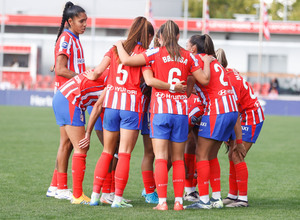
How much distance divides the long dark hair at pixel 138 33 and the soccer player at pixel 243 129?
1177 millimetres

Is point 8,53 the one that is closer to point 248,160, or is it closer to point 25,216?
point 248,160

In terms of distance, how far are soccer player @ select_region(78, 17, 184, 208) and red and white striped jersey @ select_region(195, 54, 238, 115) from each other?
0.79 meters

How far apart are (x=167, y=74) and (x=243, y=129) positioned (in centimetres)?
162

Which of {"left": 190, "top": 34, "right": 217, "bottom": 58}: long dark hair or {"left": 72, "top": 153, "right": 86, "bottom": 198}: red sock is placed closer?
{"left": 72, "top": 153, "right": 86, "bottom": 198}: red sock

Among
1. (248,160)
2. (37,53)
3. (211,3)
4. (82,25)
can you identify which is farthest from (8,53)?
(82,25)

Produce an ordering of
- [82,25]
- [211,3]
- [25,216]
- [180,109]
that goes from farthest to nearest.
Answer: [211,3]
[82,25]
[180,109]
[25,216]

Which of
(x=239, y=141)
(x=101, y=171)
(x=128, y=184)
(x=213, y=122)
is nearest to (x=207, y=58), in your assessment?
(x=213, y=122)

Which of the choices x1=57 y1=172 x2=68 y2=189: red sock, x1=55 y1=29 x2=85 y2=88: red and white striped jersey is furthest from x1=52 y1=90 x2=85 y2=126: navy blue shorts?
x1=57 y1=172 x2=68 y2=189: red sock

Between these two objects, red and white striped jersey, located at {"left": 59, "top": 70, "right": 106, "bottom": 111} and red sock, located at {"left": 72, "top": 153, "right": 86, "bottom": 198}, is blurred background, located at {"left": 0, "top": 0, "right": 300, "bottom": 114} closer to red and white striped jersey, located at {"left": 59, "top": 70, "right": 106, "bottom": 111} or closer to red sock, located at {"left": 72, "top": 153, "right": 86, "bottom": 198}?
red and white striped jersey, located at {"left": 59, "top": 70, "right": 106, "bottom": 111}

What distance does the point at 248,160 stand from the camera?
12.0 m

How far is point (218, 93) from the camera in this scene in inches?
255

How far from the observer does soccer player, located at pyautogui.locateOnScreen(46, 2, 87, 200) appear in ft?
23.0

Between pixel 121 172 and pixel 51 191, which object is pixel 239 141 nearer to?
pixel 121 172

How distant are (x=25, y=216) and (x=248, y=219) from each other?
229cm
